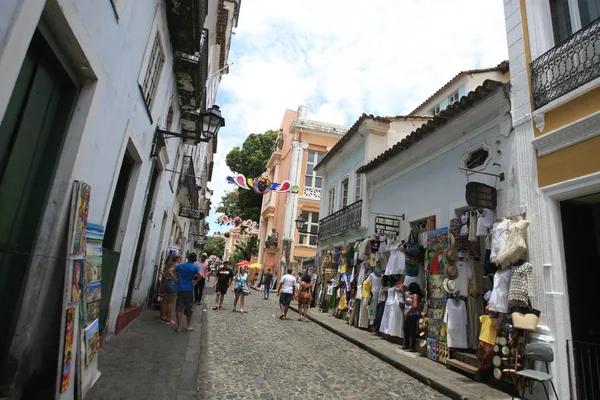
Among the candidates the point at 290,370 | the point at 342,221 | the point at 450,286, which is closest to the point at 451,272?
the point at 450,286

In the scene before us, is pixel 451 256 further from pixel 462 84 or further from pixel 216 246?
pixel 216 246

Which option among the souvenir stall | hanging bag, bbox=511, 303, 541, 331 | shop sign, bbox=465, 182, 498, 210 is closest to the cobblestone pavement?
the souvenir stall

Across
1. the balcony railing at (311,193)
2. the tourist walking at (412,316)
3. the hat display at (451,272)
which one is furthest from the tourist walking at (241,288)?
the balcony railing at (311,193)

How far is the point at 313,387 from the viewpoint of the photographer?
4.88 metres

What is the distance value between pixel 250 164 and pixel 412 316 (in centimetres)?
2976

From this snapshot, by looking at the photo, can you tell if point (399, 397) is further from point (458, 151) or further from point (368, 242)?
point (368, 242)

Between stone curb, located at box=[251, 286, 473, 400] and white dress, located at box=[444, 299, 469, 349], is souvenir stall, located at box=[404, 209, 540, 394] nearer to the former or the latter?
white dress, located at box=[444, 299, 469, 349]

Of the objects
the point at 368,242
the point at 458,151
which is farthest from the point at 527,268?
the point at 368,242

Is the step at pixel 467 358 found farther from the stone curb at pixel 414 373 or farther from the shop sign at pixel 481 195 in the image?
the shop sign at pixel 481 195

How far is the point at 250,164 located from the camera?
36.0 metres

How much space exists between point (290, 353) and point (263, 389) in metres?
2.28

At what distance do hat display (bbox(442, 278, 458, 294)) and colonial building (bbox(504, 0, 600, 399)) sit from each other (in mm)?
1685

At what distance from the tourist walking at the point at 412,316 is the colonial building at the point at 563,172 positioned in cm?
292

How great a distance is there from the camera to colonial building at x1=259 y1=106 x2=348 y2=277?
2489cm
